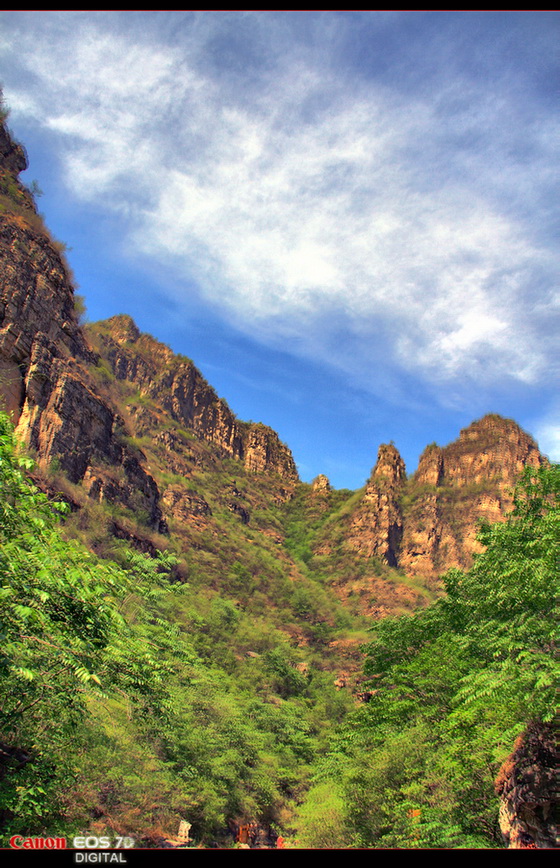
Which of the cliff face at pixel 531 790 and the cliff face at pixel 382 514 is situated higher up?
the cliff face at pixel 382 514

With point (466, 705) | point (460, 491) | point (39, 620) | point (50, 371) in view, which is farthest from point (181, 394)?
point (39, 620)

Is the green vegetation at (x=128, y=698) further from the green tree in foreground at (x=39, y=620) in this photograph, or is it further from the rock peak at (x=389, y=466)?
the rock peak at (x=389, y=466)

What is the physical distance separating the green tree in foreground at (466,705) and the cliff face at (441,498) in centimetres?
10085

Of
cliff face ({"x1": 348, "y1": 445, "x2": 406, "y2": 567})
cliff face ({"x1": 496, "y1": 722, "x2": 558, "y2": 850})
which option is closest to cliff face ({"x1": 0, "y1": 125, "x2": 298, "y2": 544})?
cliff face ({"x1": 496, "y1": 722, "x2": 558, "y2": 850})

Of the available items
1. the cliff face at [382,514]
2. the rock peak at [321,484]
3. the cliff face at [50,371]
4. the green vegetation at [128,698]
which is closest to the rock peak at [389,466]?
the cliff face at [382,514]

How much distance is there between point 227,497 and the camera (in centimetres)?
11619

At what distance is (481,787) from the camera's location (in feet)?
34.9

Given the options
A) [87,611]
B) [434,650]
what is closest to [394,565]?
[434,650]

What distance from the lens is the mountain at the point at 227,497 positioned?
4053 cm

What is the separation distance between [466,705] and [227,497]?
105192 millimetres

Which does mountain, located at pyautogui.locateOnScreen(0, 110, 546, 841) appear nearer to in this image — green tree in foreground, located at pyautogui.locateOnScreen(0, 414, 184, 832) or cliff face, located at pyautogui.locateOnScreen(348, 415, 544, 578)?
cliff face, located at pyautogui.locateOnScreen(348, 415, 544, 578)

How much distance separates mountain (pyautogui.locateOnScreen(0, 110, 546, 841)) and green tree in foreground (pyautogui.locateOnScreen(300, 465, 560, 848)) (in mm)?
4010

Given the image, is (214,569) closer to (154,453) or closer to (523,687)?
(154,453)

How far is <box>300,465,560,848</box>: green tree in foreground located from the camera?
379 inches
